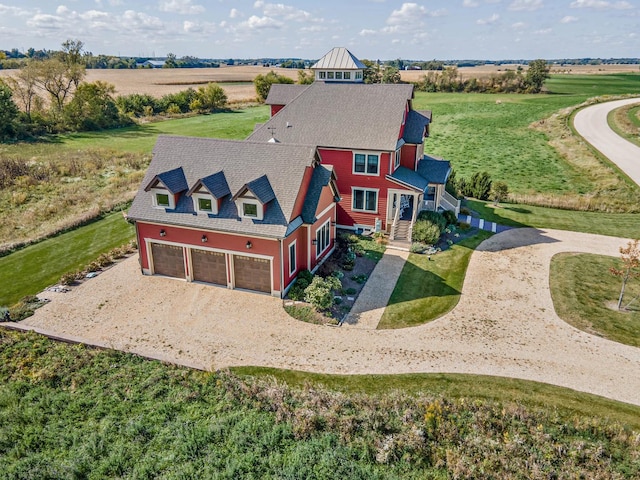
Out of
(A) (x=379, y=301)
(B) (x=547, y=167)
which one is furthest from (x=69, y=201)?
(B) (x=547, y=167)

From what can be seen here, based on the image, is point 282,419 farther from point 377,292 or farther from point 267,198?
point 267,198

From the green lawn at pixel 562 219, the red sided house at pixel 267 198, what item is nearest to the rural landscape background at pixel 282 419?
the red sided house at pixel 267 198

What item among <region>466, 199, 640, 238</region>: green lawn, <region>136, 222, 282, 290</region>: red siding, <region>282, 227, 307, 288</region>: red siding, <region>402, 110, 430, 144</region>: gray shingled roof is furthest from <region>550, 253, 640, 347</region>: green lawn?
<region>136, 222, 282, 290</region>: red siding

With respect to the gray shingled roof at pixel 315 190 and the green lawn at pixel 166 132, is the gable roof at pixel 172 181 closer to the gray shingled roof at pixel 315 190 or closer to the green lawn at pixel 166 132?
the gray shingled roof at pixel 315 190

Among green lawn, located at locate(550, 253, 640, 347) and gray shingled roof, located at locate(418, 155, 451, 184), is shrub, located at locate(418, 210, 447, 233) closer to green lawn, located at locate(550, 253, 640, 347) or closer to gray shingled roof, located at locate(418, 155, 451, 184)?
gray shingled roof, located at locate(418, 155, 451, 184)

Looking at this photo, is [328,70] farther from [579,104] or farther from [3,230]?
[579,104]

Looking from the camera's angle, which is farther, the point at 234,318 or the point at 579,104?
the point at 579,104
